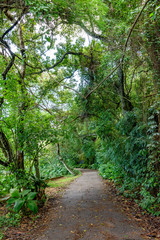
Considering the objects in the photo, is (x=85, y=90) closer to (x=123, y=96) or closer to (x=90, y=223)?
(x=123, y=96)

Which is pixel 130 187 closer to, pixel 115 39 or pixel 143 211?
pixel 143 211

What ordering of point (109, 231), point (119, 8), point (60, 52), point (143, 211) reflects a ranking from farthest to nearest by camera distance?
point (60, 52) → point (119, 8) → point (143, 211) → point (109, 231)

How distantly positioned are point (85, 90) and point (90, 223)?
21.3 ft

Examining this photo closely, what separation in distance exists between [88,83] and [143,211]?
6664 mm

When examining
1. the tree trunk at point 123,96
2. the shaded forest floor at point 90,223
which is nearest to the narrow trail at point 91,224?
the shaded forest floor at point 90,223

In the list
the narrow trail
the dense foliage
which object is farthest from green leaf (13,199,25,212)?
the narrow trail

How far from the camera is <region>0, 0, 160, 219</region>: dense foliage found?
4.86 meters

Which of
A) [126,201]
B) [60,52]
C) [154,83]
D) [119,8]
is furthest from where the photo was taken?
[60,52]

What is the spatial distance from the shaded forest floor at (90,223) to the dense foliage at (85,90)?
427 mm

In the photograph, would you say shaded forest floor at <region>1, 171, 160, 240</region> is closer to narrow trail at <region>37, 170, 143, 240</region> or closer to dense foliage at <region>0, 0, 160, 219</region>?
narrow trail at <region>37, 170, 143, 240</region>

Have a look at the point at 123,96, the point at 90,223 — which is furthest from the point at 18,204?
the point at 123,96

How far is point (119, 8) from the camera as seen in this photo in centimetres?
686

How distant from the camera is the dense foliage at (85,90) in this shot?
15.9ft

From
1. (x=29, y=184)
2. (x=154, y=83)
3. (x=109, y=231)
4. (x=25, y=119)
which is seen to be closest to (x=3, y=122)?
(x=25, y=119)
